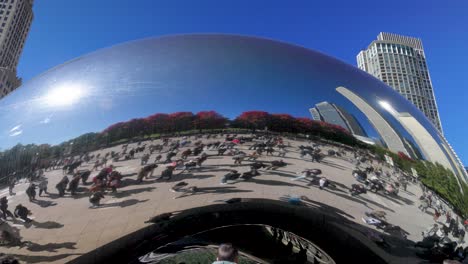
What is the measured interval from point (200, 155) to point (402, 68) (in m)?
104

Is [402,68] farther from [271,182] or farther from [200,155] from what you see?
[200,155]

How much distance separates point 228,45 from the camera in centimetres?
224

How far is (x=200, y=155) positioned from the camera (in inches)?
72.4

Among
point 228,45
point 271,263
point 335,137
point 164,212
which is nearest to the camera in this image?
point 164,212

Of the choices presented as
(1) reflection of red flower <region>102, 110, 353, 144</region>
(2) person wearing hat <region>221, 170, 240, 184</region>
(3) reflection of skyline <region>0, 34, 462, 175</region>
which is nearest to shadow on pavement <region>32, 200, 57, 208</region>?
(3) reflection of skyline <region>0, 34, 462, 175</region>

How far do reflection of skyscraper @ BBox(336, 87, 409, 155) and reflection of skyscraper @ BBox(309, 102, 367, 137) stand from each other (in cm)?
14

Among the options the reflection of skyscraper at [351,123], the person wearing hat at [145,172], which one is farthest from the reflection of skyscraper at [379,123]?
the person wearing hat at [145,172]

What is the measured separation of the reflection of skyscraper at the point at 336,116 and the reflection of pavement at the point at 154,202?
230 millimetres

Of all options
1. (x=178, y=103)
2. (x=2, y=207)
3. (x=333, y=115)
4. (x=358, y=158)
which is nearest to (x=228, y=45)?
(x=178, y=103)

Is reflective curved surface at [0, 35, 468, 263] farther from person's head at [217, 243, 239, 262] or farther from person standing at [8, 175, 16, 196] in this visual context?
person's head at [217, 243, 239, 262]

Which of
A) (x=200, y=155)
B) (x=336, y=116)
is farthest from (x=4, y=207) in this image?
(x=336, y=116)

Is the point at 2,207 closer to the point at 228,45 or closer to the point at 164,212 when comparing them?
the point at 164,212

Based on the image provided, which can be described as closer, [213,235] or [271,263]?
[213,235]

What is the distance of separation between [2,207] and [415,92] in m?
102
